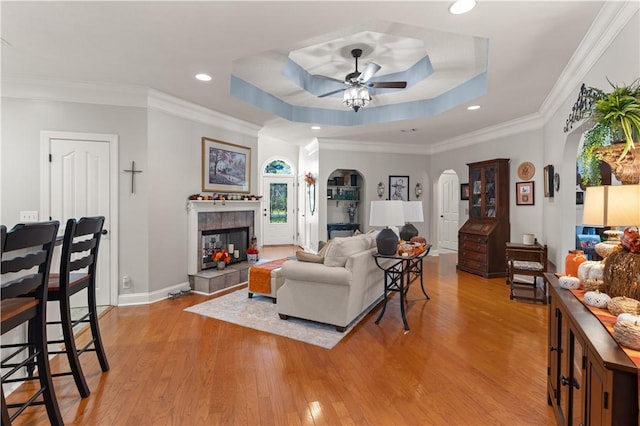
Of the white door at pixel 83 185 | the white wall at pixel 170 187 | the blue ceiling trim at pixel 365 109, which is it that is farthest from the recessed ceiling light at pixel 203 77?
the white door at pixel 83 185

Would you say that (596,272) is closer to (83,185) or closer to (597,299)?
(597,299)

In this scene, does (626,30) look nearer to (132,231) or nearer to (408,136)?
(408,136)

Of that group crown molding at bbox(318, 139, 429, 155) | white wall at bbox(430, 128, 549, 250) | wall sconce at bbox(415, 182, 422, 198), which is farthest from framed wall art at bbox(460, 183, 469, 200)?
crown molding at bbox(318, 139, 429, 155)

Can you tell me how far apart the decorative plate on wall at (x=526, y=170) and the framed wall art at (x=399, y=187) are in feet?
8.09

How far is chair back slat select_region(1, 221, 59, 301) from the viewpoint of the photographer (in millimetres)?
1396

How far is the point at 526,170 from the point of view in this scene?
543cm

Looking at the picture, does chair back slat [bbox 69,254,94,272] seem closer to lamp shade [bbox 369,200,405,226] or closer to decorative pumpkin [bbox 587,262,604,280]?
lamp shade [bbox 369,200,405,226]

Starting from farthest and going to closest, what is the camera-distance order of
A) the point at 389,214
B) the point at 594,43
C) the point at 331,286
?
the point at 389,214 < the point at 331,286 < the point at 594,43

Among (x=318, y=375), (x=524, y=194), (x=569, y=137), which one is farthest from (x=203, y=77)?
(x=524, y=194)

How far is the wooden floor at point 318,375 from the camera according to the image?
1960 millimetres

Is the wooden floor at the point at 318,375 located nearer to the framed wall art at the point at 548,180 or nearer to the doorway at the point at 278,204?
the framed wall art at the point at 548,180

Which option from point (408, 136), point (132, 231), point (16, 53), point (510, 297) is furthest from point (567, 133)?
point (16, 53)

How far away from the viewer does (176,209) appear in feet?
14.8

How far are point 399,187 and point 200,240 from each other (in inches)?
183
